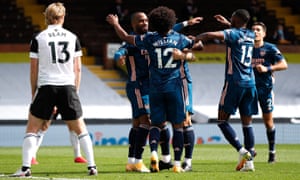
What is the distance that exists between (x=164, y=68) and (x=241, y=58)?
1.53 metres

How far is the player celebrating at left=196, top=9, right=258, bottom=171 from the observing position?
1313 cm

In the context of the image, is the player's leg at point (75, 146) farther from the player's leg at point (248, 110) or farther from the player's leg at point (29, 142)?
the player's leg at point (29, 142)

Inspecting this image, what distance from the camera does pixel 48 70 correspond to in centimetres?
1130

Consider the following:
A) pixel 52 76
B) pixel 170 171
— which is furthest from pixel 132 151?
pixel 52 76

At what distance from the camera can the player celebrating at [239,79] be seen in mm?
13133

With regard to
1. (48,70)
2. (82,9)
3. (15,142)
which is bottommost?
(15,142)

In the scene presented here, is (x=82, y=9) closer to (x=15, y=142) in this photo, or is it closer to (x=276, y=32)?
(x=276, y=32)

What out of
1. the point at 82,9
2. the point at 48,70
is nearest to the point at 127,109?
the point at 82,9

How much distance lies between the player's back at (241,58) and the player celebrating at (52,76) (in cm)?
280

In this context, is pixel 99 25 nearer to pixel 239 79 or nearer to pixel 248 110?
pixel 248 110

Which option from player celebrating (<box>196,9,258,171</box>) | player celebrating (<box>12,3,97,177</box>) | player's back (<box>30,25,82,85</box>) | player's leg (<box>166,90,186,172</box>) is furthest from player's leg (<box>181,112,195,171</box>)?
player's back (<box>30,25,82,85</box>)

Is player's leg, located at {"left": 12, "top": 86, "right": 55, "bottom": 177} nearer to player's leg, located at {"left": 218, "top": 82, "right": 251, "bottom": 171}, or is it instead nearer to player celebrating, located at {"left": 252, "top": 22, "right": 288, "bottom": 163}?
player's leg, located at {"left": 218, "top": 82, "right": 251, "bottom": 171}

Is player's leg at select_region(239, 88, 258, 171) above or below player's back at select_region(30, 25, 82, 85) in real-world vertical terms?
below

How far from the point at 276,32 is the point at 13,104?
1020cm
